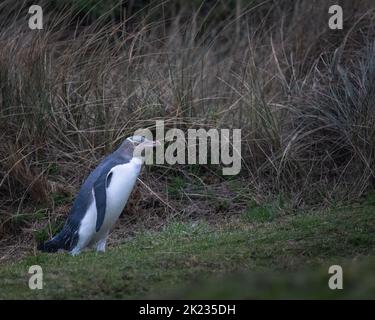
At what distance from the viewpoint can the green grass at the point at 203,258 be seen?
23.9 ft

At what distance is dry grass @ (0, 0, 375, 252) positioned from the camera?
1097 centimetres

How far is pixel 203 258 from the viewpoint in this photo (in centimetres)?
827

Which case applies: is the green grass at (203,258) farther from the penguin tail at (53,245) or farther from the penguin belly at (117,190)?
the penguin belly at (117,190)

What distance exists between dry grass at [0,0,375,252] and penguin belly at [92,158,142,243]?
1.55 m

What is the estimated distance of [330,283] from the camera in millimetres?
5734

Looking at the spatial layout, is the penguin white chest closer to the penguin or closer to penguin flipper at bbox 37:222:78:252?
the penguin

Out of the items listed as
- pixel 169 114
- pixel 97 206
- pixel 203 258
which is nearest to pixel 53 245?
pixel 97 206

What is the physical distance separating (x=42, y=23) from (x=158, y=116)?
1.85 metres

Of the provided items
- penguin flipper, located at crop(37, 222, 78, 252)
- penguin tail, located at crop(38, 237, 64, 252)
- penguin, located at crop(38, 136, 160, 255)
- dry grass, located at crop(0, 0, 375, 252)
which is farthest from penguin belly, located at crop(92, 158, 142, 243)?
dry grass, located at crop(0, 0, 375, 252)

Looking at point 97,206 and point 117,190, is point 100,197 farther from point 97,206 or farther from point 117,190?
point 117,190

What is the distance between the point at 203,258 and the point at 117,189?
139cm

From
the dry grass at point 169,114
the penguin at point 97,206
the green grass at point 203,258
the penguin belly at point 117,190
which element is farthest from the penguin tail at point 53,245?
the dry grass at point 169,114
